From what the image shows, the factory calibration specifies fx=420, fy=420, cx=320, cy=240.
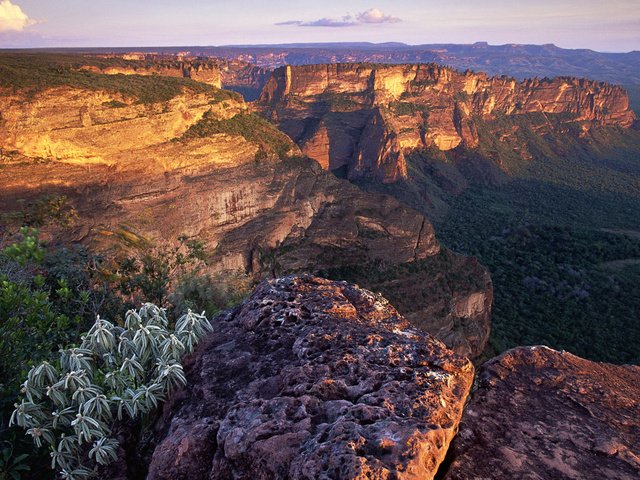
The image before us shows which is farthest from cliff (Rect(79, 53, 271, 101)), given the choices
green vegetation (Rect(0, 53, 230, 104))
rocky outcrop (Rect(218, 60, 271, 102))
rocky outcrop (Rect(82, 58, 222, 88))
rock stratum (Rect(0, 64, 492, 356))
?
rocky outcrop (Rect(218, 60, 271, 102))

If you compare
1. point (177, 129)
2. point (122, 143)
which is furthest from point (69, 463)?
point (177, 129)

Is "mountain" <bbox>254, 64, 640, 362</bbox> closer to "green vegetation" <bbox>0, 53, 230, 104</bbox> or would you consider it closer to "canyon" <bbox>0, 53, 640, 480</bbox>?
"canyon" <bbox>0, 53, 640, 480</bbox>

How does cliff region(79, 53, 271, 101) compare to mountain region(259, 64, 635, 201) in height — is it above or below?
above

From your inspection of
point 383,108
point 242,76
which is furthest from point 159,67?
point 242,76

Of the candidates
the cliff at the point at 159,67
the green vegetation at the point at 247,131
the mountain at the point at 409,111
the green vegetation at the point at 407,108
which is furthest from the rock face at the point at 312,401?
the green vegetation at the point at 407,108

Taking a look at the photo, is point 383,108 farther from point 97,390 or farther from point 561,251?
point 97,390

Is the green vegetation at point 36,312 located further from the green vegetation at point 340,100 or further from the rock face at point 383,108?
the green vegetation at point 340,100
